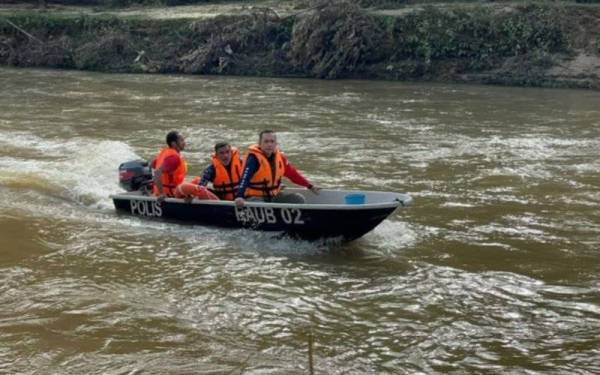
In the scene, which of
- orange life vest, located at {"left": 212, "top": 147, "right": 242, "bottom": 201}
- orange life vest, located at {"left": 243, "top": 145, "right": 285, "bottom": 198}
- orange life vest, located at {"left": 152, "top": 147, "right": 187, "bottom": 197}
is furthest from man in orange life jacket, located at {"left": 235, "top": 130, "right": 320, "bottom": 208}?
orange life vest, located at {"left": 152, "top": 147, "right": 187, "bottom": 197}

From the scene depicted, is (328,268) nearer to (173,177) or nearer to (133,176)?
(173,177)

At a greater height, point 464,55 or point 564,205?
point 464,55

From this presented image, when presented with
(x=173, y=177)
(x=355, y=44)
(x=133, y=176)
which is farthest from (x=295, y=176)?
(x=355, y=44)

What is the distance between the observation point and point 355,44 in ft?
83.3

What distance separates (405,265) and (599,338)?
7.25ft

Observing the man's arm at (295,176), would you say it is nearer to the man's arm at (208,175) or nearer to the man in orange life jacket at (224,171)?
the man in orange life jacket at (224,171)

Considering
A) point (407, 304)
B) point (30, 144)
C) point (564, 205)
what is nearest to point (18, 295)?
point (407, 304)

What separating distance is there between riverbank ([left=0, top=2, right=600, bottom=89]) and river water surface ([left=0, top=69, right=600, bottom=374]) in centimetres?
909

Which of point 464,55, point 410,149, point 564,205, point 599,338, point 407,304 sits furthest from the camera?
point 464,55

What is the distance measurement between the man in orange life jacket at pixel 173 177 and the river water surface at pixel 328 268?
0.46 m

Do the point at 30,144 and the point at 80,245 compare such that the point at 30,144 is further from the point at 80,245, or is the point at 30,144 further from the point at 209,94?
the point at 209,94

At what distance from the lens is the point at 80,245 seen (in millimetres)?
8438

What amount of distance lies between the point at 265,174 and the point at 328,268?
1.57 meters

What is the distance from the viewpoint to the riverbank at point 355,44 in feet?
79.8
